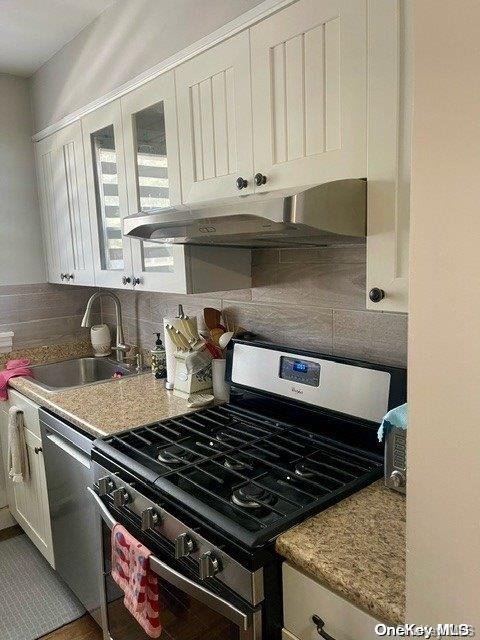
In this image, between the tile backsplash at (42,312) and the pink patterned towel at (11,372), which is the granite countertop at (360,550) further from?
the tile backsplash at (42,312)

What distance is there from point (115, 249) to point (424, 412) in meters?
1.77

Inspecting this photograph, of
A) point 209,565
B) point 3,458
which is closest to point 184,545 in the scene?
point 209,565

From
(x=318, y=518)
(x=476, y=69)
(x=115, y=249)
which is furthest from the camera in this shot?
(x=115, y=249)

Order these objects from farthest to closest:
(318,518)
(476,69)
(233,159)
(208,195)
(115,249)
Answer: (115,249), (208,195), (233,159), (318,518), (476,69)

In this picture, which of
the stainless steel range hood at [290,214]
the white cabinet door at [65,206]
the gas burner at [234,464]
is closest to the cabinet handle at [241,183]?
the stainless steel range hood at [290,214]

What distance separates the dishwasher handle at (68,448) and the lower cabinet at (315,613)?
931mm

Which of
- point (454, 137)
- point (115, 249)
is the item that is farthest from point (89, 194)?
point (454, 137)

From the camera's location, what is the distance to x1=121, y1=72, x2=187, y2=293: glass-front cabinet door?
1.67 meters

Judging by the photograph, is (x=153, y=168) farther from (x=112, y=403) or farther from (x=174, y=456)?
(x=174, y=456)

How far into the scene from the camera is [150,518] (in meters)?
1.22

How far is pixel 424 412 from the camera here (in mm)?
612

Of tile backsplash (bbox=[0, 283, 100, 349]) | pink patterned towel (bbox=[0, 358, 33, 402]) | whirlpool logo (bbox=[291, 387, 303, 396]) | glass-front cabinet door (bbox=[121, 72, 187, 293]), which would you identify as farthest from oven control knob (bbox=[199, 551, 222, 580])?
tile backsplash (bbox=[0, 283, 100, 349])

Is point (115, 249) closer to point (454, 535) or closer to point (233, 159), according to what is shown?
point (233, 159)

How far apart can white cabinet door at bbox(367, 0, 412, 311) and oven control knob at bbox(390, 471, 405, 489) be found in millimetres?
396
